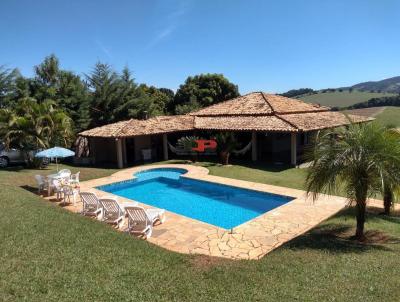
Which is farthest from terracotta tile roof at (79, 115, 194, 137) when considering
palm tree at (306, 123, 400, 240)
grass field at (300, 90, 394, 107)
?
grass field at (300, 90, 394, 107)

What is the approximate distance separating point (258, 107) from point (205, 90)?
22.6m

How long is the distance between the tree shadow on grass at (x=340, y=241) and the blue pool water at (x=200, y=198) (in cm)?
344

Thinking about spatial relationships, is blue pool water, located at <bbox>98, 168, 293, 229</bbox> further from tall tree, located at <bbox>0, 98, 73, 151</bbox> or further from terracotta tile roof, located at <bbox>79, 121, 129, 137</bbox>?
tall tree, located at <bbox>0, 98, 73, 151</bbox>

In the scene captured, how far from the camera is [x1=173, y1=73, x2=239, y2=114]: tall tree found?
4884 centimetres

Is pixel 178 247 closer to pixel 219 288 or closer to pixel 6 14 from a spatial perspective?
pixel 219 288

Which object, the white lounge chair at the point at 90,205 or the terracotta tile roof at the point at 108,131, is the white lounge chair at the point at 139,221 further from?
the terracotta tile roof at the point at 108,131

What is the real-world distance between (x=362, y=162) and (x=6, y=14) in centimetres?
1803

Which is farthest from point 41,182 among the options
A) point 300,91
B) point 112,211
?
point 300,91

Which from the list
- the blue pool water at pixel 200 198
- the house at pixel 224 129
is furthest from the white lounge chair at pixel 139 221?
the house at pixel 224 129

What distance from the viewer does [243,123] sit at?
24984 millimetres

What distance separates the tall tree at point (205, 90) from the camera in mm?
48844

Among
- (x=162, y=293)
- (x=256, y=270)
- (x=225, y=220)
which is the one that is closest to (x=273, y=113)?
(x=225, y=220)

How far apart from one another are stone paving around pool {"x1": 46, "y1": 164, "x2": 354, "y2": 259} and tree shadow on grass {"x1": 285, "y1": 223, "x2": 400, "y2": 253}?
673mm

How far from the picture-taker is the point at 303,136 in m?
28.8
